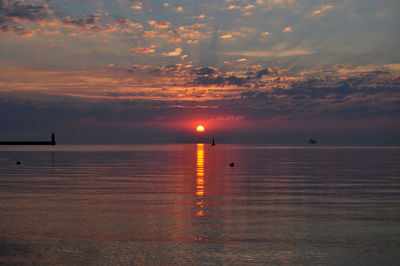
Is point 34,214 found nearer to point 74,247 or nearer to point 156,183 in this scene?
point 74,247

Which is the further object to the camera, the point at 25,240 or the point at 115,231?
the point at 115,231

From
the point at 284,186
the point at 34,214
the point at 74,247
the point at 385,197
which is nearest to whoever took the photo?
the point at 74,247

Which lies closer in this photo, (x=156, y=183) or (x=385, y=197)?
(x=385, y=197)

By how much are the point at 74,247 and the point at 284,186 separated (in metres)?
26.7

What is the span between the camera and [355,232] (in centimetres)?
2152

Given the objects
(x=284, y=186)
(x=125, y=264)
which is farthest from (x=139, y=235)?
(x=284, y=186)

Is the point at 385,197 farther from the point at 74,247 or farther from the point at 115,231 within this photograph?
the point at 74,247

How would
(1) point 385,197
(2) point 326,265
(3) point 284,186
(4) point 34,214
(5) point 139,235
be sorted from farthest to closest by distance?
(3) point 284,186 < (1) point 385,197 < (4) point 34,214 < (5) point 139,235 < (2) point 326,265

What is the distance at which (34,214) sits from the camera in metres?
26.0

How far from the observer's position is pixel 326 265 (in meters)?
16.1

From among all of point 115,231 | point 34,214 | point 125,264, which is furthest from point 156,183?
point 125,264

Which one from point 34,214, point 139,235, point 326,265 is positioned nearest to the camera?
point 326,265

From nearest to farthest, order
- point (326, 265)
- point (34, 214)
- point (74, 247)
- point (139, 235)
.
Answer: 1. point (326, 265)
2. point (74, 247)
3. point (139, 235)
4. point (34, 214)

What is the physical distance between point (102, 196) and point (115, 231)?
42.5ft
